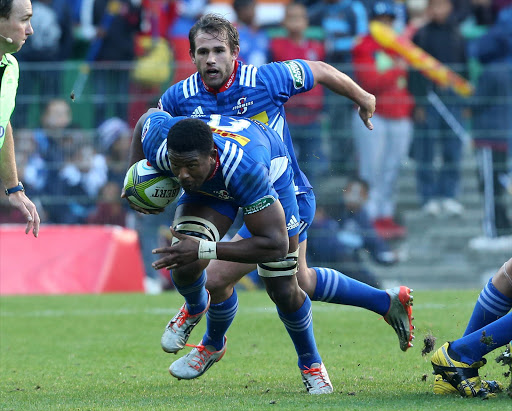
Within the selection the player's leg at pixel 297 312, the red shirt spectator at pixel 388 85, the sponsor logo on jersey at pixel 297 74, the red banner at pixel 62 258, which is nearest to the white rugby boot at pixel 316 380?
the player's leg at pixel 297 312

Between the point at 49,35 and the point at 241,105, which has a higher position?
the point at 241,105

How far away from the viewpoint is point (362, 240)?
1287 centimetres

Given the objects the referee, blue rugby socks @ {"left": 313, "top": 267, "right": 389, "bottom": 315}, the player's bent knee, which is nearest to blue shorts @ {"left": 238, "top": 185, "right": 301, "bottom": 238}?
the player's bent knee

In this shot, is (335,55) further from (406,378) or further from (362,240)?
(406,378)

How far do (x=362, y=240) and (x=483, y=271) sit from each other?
5.98 feet

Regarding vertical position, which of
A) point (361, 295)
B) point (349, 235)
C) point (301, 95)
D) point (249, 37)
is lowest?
point (349, 235)

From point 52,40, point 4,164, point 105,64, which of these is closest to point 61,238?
point 105,64

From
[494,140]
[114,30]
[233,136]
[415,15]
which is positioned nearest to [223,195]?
[233,136]

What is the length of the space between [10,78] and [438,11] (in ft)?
31.4

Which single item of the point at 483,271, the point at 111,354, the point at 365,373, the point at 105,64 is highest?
the point at 105,64

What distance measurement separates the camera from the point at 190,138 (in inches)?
206

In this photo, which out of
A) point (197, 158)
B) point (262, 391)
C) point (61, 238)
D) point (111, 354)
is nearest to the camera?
point (197, 158)

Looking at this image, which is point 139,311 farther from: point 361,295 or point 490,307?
point 490,307

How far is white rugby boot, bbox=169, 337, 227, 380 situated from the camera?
641 cm
